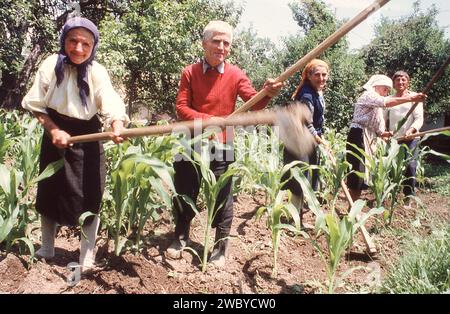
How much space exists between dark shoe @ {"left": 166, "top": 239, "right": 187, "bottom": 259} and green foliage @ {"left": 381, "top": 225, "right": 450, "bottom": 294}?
1.22 metres

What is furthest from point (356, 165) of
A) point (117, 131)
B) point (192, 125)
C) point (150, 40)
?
point (150, 40)

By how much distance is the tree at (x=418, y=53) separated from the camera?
1042 cm

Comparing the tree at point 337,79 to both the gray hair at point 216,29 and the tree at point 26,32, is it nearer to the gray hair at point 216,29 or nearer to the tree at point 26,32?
the tree at point 26,32

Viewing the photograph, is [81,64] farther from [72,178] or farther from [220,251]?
[220,251]

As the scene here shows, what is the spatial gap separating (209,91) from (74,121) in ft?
2.65

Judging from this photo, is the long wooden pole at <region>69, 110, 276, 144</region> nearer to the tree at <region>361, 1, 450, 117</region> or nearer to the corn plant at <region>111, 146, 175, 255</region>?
the corn plant at <region>111, 146, 175, 255</region>

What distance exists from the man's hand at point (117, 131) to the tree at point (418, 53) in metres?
10.5

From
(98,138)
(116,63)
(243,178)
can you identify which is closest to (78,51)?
(98,138)

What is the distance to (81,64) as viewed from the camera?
6.41ft

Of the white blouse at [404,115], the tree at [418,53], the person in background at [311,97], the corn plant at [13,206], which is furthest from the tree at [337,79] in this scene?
the corn plant at [13,206]

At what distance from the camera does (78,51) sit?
188 cm
